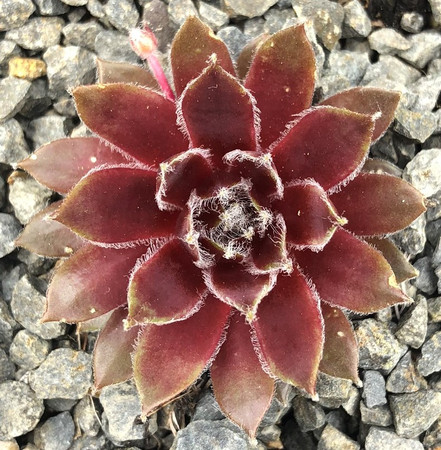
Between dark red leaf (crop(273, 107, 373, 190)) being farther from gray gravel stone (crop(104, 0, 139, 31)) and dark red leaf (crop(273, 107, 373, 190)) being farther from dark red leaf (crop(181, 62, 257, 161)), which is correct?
gray gravel stone (crop(104, 0, 139, 31))

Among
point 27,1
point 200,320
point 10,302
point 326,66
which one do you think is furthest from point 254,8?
point 10,302

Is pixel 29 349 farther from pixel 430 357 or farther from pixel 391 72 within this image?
pixel 391 72

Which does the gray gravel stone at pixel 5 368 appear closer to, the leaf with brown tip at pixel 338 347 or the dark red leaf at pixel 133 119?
the dark red leaf at pixel 133 119

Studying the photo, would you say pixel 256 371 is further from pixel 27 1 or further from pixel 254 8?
pixel 27 1

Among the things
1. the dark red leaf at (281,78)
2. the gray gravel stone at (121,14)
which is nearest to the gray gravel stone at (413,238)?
the dark red leaf at (281,78)

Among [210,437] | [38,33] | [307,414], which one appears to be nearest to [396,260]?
[307,414]
